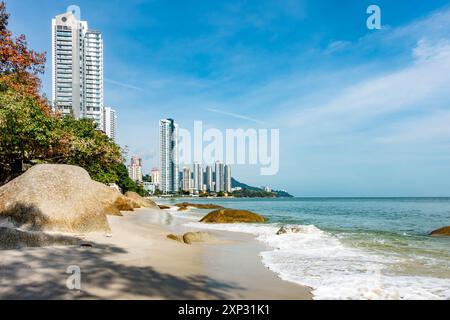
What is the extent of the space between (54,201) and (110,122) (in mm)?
112535

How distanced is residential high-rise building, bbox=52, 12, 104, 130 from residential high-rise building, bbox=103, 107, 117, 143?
10.2 m

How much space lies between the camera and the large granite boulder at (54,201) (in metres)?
10.8

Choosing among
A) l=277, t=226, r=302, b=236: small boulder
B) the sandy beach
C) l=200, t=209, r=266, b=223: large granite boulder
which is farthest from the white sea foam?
l=200, t=209, r=266, b=223: large granite boulder

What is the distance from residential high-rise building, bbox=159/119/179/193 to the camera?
530 ft

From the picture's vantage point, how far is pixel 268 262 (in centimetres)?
918

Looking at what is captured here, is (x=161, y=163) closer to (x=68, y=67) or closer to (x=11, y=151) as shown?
(x=68, y=67)

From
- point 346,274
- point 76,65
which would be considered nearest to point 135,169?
point 76,65

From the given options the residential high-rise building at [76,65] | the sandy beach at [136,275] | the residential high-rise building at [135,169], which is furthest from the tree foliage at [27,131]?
the residential high-rise building at [135,169]

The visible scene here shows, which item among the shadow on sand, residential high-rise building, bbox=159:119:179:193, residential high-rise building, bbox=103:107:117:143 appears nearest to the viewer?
the shadow on sand

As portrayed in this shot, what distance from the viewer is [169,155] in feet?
575

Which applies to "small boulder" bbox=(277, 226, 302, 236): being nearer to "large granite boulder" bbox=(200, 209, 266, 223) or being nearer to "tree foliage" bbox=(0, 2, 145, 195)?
"large granite boulder" bbox=(200, 209, 266, 223)
